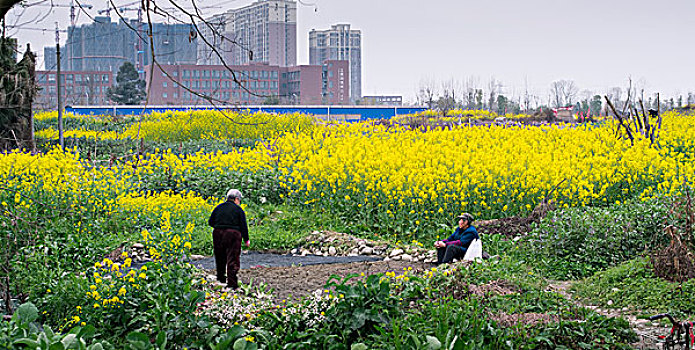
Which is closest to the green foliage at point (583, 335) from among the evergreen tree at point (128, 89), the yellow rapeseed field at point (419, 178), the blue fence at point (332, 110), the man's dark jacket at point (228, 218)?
the man's dark jacket at point (228, 218)

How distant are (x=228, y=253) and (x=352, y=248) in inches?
123

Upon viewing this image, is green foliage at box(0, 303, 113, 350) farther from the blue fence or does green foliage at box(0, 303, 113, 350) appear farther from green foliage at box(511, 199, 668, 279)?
the blue fence

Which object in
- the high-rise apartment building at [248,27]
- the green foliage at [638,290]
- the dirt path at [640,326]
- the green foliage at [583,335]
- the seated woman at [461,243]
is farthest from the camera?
the seated woman at [461,243]

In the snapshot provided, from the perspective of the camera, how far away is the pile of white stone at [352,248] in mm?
9344

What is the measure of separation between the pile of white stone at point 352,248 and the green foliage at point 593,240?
131 centimetres

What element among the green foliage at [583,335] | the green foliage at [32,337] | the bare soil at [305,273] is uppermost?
the green foliage at [32,337]

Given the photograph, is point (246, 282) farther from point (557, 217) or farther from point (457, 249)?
point (557, 217)

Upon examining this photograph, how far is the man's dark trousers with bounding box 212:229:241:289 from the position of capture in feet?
23.1

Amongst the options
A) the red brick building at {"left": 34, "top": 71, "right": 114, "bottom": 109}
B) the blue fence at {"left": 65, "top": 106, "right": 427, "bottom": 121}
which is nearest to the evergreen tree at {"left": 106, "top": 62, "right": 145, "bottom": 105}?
the red brick building at {"left": 34, "top": 71, "right": 114, "bottom": 109}

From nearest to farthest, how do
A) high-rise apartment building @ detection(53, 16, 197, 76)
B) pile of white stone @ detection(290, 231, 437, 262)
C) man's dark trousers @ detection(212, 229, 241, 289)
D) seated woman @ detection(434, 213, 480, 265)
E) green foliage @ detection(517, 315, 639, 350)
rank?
high-rise apartment building @ detection(53, 16, 197, 76) < green foliage @ detection(517, 315, 639, 350) < man's dark trousers @ detection(212, 229, 241, 289) < seated woman @ detection(434, 213, 480, 265) < pile of white stone @ detection(290, 231, 437, 262)

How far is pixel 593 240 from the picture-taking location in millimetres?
8445

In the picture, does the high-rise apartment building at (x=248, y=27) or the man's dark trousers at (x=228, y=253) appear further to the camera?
the man's dark trousers at (x=228, y=253)

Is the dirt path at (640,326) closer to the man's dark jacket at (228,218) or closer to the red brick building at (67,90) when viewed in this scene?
the man's dark jacket at (228,218)

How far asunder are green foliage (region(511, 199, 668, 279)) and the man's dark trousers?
3595 mm
